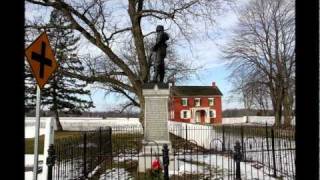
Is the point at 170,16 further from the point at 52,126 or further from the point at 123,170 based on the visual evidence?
the point at 52,126

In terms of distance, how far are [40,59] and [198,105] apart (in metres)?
67.1

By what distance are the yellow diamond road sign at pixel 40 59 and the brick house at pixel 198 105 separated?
6240cm

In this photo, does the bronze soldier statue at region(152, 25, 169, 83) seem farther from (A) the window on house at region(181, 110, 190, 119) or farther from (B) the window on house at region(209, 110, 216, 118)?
(B) the window on house at region(209, 110, 216, 118)

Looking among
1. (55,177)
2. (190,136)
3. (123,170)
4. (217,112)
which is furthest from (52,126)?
(217,112)

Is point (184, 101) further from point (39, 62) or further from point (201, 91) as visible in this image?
point (39, 62)

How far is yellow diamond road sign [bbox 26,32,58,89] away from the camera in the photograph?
5402 mm

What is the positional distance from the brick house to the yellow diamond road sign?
2457 inches

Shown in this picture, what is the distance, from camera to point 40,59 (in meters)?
5.54

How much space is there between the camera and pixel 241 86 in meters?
44.3

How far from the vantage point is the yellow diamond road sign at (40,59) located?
213 inches

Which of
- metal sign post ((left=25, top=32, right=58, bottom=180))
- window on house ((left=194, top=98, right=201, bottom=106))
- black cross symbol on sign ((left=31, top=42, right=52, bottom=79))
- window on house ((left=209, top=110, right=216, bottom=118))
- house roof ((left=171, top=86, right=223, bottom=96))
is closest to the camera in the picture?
metal sign post ((left=25, top=32, right=58, bottom=180))

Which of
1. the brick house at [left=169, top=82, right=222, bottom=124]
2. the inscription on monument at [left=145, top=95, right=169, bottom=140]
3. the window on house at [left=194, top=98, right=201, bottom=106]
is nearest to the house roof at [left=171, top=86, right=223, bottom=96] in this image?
the brick house at [left=169, top=82, right=222, bottom=124]

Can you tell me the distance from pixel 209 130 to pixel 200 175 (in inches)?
450

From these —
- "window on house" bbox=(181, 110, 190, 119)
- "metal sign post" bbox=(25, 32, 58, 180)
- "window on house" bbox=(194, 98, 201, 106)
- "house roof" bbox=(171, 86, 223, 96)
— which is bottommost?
"window on house" bbox=(181, 110, 190, 119)
